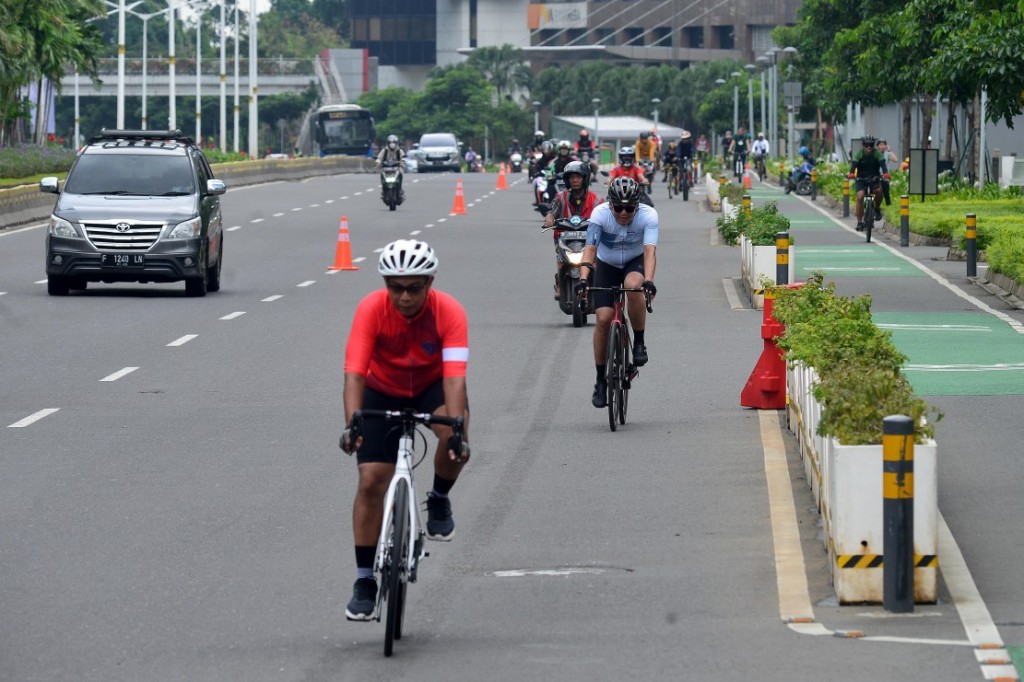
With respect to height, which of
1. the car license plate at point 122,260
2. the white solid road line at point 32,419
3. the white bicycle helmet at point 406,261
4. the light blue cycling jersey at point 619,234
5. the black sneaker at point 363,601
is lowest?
the white solid road line at point 32,419

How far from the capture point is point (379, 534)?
8055mm

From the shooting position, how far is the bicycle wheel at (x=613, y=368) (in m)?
13.8

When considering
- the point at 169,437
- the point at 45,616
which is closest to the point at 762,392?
the point at 169,437

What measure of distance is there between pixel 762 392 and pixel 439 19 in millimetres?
165890

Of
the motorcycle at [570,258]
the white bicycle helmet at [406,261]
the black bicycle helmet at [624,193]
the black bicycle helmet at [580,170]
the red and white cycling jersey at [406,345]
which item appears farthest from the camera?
the black bicycle helmet at [580,170]

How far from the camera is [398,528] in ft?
25.2

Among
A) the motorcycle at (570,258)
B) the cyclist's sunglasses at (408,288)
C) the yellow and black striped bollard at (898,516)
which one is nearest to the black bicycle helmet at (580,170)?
the motorcycle at (570,258)

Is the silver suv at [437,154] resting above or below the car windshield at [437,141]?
below

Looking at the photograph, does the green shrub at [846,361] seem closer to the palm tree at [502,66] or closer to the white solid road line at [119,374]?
the white solid road line at [119,374]

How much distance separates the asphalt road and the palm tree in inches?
5252

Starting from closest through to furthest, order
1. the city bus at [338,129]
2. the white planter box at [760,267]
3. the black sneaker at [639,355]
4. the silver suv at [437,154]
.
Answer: the black sneaker at [639,355] → the white planter box at [760,267] → the silver suv at [437,154] → the city bus at [338,129]

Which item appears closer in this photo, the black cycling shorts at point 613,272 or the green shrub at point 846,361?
the green shrub at point 846,361

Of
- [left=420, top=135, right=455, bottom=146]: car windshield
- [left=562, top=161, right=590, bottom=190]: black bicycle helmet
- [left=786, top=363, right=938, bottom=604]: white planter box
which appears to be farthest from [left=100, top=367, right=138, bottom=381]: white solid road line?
[left=420, top=135, right=455, bottom=146]: car windshield

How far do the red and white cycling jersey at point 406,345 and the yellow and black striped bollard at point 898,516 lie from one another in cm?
176
